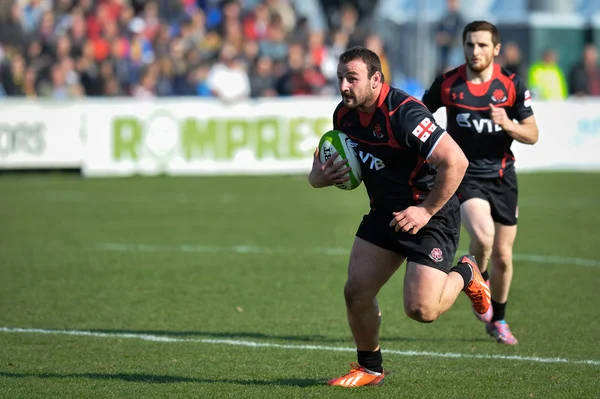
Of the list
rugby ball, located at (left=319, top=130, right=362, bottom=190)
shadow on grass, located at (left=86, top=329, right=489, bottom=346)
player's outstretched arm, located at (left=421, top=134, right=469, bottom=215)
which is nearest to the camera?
player's outstretched arm, located at (left=421, top=134, right=469, bottom=215)

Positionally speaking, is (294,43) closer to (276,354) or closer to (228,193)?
(228,193)

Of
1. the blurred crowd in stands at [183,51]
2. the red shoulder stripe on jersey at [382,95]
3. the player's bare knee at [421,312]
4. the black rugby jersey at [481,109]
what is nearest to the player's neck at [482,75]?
the black rugby jersey at [481,109]

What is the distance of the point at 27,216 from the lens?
14539mm

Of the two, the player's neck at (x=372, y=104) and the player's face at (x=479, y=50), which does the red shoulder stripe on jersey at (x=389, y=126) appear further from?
the player's face at (x=479, y=50)

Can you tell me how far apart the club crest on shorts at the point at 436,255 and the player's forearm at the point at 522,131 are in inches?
74.7

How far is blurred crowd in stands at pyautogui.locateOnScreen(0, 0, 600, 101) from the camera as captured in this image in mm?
20938

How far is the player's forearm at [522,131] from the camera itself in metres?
7.61

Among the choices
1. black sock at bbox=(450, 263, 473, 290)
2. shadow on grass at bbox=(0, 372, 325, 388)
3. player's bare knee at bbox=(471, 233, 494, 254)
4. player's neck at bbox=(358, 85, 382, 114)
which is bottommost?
shadow on grass at bbox=(0, 372, 325, 388)

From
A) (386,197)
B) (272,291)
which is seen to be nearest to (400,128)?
(386,197)

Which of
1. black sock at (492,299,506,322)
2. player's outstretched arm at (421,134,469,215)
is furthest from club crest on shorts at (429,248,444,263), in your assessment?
black sock at (492,299,506,322)

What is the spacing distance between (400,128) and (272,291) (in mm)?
3860

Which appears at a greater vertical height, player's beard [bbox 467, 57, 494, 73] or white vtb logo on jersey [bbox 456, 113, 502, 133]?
player's beard [bbox 467, 57, 494, 73]

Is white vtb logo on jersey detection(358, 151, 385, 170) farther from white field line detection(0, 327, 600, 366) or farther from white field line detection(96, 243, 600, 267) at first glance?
white field line detection(96, 243, 600, 267)

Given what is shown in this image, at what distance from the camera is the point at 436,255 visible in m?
6.02
